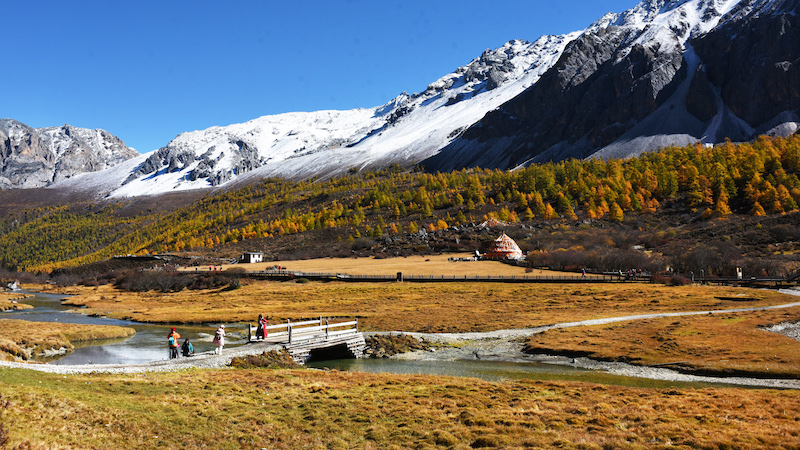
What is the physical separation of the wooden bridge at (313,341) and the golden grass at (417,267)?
56.4m

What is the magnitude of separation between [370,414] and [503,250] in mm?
96598

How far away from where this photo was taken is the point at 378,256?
137500 millimetres

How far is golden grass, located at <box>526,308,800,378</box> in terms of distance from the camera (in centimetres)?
2950

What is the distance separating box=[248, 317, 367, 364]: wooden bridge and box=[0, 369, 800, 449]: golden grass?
9052 millimetres

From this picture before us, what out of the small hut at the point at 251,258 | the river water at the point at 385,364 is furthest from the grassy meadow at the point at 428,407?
the small hut at the point at 251,258

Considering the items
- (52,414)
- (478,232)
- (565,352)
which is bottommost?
(565,352)

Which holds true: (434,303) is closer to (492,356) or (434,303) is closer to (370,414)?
(492,356)

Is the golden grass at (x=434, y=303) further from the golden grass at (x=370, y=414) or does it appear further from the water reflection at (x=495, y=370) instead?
the golden grass at (x=370, y=414)

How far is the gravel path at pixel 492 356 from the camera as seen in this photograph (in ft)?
84.0

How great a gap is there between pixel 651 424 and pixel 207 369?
2032 cm

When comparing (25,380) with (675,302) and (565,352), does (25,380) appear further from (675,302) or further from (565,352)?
(675,302)

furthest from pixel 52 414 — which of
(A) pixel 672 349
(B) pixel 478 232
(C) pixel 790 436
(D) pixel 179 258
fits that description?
(D) pixel 179 258

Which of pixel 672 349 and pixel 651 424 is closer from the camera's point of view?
pixel 651 424

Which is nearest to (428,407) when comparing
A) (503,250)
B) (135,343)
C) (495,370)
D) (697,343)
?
(495,370)
